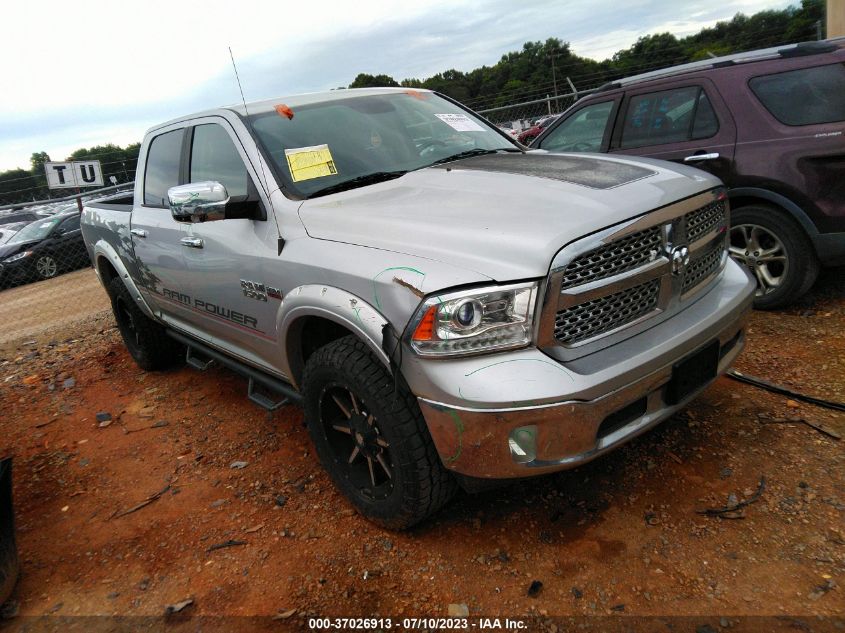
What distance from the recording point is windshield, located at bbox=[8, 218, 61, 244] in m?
12.8

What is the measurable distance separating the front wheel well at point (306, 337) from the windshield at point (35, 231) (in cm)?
1243

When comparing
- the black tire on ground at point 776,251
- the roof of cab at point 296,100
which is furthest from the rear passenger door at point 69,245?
the black tire on ground at point 776,251

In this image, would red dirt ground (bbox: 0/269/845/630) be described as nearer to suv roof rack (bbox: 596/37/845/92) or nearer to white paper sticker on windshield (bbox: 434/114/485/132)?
suv roof rack (bbox: 596/37/845/92)

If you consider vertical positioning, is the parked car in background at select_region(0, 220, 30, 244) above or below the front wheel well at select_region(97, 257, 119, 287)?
above

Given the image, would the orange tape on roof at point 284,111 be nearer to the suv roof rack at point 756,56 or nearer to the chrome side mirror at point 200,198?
the chrome side mirror at point 200,198

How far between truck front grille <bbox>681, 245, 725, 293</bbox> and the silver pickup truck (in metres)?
0.01

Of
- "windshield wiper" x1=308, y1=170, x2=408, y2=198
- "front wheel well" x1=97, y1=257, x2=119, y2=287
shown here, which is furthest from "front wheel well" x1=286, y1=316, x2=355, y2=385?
"front wheel well" x1=97, y1=257, x2=119, y2=287

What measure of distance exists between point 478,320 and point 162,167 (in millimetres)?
3032

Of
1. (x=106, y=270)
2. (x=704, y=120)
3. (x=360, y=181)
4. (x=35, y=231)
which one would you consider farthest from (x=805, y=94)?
(x=35, y=231)

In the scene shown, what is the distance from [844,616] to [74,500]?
3619mm

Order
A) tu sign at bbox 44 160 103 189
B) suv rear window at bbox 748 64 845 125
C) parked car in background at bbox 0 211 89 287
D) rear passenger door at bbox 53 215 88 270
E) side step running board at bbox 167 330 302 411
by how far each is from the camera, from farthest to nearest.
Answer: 1. rear passenger door at bbox 53 215 88 270
2. parked car in background at bbox 0 211 89 287
3. tu sign at bbox 44 160 103 189
4. suv rear window at bbox 748 64 845 125
5. side step running board at bbox 167 330 302 411

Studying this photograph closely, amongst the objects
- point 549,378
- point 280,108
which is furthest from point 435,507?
point 280,108

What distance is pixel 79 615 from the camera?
99.6 inches

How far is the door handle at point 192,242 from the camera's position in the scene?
11.1 feet
